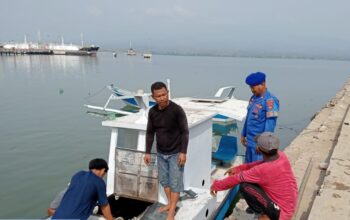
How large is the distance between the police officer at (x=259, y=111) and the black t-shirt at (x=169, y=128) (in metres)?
1.54

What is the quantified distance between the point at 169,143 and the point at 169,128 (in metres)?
0.23

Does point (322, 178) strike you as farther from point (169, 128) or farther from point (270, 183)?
point (169, 128)

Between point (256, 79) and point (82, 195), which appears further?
point (256, 79)

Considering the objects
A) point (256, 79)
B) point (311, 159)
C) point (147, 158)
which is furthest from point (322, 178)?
point (147, 158)

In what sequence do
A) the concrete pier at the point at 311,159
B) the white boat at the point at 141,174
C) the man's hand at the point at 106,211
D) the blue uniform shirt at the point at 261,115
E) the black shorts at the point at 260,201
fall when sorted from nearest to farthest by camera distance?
the black shorts at the point at 260,201 → the man's hand at the point at 106,211 → the white boat at the point at 141,174 → the blue uniform shirt at the point at 261,115 → the concrete pier at the point at 311,159

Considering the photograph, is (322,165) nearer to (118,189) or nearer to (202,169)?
(202,169)

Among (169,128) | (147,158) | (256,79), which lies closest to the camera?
(169,128)

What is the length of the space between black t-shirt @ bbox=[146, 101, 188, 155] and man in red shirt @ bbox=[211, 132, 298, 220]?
98 cm

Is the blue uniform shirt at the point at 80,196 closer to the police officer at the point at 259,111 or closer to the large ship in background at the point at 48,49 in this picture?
the police officer at the point at 259,111

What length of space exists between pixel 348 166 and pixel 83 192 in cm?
497

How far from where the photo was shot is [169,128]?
15.0 feet

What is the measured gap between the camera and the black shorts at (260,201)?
3.99 m

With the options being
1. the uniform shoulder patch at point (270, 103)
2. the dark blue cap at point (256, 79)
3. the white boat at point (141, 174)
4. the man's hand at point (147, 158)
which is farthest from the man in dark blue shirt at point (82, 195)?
the uniform shoulder patch at point (270, 103)

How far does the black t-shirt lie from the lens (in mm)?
4516
